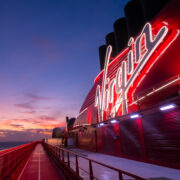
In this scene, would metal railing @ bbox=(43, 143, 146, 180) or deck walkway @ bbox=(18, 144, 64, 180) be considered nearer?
metal railing @ bbox=(43, 143, 146, 180)

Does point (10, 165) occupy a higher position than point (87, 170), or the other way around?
point (10, 165)

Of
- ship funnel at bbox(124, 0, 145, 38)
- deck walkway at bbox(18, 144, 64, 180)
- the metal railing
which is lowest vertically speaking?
deck walkway at bbox(18, 144, 64, 180)

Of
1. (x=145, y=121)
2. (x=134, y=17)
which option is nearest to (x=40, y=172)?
(x=145, y=121)

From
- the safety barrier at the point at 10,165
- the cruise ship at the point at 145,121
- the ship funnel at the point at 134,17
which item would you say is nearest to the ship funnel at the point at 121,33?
Answer: the ship funnel at the point at 134,17

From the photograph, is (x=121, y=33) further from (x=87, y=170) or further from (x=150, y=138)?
(x=87, y=170)

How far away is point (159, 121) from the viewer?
33.1 ft

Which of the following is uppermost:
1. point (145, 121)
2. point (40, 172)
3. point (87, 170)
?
point (145, 121)

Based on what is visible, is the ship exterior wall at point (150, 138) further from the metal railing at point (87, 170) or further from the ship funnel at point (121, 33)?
the ship funnel at point (121, 33)

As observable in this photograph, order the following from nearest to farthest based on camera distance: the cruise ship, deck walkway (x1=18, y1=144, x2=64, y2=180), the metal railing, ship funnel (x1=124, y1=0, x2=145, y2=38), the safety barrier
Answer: the metal railing < the safety barrier < deck walkway (x1=18, y1=144, x2=64, y2=180) < the cruise ship < ship funnel (x1=124, y1=0, x2=145, y2=38)

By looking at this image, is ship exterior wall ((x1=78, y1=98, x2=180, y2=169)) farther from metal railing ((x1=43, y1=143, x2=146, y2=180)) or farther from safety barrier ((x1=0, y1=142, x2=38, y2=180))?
safety barrier ((x1=0, y1=142, x2=38, y2=180))

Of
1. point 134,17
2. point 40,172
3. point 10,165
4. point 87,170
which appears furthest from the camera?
point 134,17

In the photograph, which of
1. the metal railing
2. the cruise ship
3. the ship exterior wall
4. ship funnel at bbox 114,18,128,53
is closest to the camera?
the metal railing

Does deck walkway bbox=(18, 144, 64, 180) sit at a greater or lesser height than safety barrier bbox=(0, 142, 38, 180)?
lesser

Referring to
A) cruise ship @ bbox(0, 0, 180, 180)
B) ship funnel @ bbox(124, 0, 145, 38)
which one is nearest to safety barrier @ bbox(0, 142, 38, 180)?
cruise ship @ bbox(0, 0, 180, 180)
